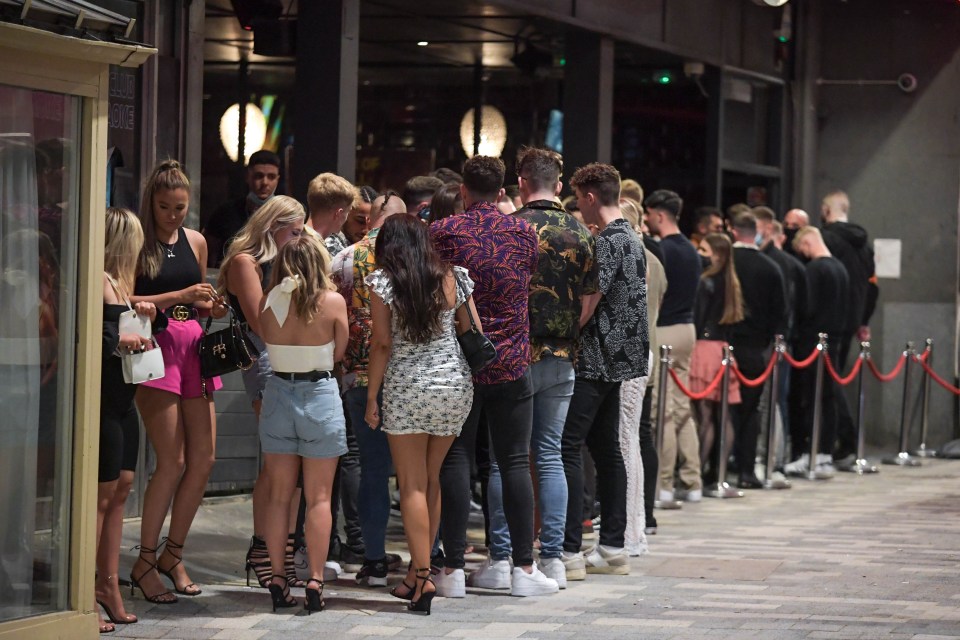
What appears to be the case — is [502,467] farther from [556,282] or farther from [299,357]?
[299,357]

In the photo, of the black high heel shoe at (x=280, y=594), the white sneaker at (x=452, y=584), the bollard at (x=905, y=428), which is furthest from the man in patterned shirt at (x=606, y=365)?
the bollard at (x=905, y=428)

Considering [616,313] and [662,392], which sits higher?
[616,313]

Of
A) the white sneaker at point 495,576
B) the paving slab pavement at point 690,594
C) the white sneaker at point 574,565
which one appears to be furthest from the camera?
Answer: the white sneaker at point 574,565

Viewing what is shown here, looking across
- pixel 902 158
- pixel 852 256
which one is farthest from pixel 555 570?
pixel 902 158

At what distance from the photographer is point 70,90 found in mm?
6297

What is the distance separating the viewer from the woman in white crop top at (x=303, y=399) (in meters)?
7.29

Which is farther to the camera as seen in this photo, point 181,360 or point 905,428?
point 905,428

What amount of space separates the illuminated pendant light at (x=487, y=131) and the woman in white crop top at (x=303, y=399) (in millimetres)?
10189

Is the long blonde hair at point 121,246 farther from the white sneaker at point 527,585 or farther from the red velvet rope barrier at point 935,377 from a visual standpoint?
the red velvet rope barrier at point 935,377

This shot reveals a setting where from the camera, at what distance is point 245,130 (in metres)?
14.0

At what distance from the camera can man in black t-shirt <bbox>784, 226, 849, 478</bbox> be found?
13781 millimetres

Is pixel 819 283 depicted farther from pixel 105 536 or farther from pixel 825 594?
pixel 105 536

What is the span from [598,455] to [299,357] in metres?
2.11

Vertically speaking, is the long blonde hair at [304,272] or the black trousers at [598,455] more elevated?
the long blonde hair at [304,272]
